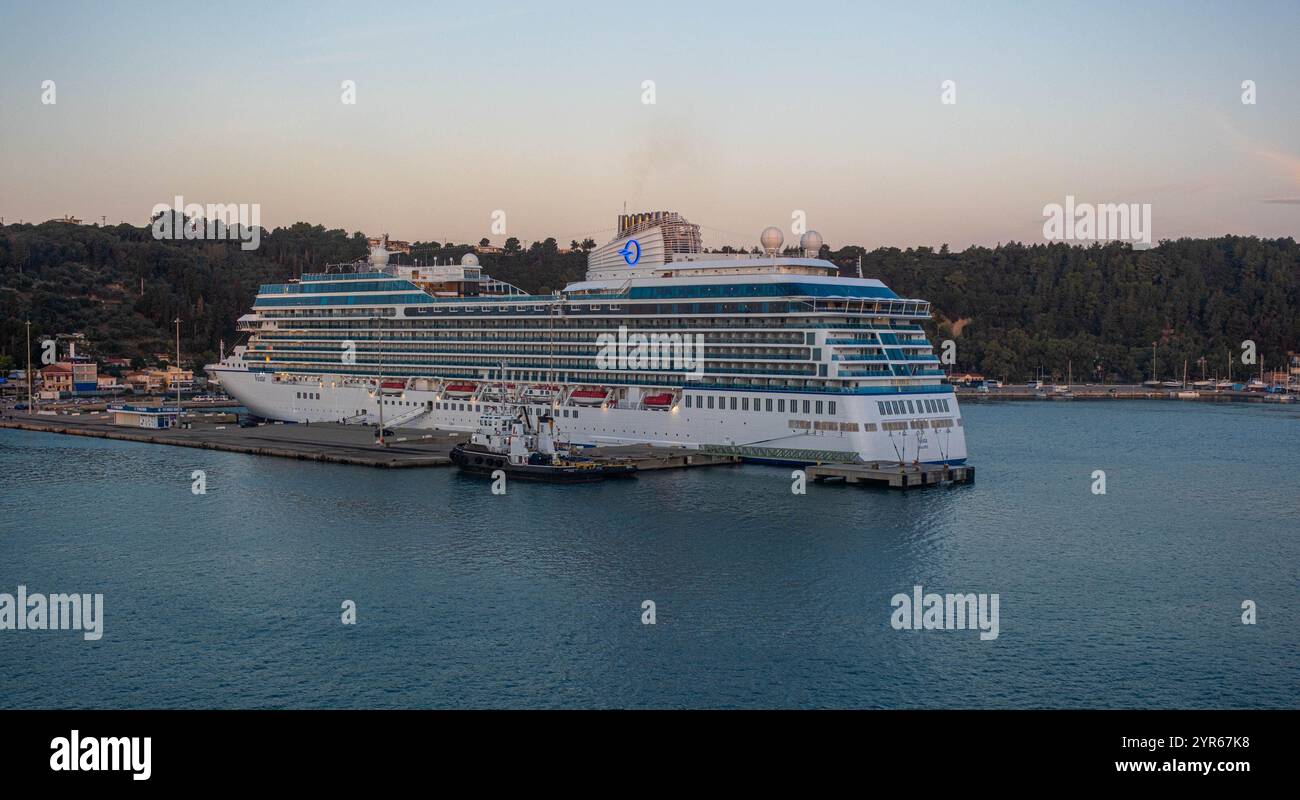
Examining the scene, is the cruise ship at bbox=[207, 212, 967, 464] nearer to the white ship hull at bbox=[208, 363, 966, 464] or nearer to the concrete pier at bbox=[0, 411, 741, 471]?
the white ship hull at bbox=[208, 363, 966, 464]

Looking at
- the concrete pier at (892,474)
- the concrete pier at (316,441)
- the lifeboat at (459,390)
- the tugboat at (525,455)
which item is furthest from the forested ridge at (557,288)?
the concrete pier at (892,474)

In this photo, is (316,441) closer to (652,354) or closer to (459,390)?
(459,390)

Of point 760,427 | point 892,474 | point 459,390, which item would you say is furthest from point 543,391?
point 892,474

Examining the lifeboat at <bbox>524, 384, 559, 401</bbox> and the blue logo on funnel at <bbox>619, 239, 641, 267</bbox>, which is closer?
the lifeboat at <bbox>524, 384, 559, 401</bbox>

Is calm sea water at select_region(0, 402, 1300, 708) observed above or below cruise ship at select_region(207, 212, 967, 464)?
below

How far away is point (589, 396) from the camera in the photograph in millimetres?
69438

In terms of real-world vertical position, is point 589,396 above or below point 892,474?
above

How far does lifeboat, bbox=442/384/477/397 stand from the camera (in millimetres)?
77062

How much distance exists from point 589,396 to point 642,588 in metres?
34.1

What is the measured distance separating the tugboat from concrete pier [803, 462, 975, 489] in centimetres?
939

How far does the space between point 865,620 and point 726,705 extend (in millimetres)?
7977

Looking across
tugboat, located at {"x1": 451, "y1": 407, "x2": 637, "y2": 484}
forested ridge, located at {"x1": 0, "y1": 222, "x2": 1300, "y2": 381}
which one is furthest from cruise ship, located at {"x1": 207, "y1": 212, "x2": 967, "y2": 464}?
forested ridge, located at {"x1": 0, "y1": 222, "x2": 1300, "y2": 381}

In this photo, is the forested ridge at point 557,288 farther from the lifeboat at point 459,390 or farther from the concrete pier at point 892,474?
the concrete pier at point 892,474

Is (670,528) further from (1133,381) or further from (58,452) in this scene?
(1133,381)
